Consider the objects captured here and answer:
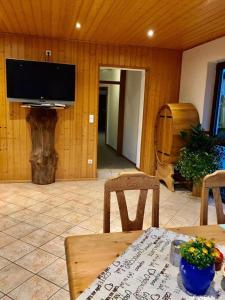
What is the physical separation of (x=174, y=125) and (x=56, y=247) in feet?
8.38

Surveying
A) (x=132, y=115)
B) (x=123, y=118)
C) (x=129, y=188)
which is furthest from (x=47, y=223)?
(x=123, y=118)

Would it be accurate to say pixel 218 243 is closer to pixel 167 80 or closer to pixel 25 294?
pixel 25 294

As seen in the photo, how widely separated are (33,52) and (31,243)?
3026 mm

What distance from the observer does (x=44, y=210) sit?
132 inches

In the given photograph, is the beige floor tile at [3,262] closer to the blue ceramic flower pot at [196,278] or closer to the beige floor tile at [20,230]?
the beige floor tile at [20,230]

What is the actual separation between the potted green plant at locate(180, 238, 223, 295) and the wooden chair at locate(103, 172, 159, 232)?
658 mm

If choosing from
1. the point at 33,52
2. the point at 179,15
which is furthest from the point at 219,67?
the point at 33,52

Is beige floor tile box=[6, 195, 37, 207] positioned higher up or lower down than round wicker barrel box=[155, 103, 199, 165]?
lower down

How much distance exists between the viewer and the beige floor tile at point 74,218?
10.1 feet

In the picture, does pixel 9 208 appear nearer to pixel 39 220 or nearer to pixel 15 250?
pixel 39 220

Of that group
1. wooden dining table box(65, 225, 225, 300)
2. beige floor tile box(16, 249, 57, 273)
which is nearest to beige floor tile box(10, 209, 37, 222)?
beige floor tile box(16, 249, 57, 273)

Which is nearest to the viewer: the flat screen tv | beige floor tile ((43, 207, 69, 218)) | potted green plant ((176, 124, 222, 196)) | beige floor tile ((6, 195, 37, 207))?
beige floor tile ((43, 207, 69, 218))

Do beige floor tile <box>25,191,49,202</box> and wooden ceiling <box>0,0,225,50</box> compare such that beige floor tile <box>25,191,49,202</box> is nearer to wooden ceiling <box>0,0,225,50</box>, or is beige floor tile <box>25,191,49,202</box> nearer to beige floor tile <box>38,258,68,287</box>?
beige floor tile <box>38,258,68,287</box>

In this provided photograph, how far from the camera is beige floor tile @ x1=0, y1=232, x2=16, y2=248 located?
2527mm
